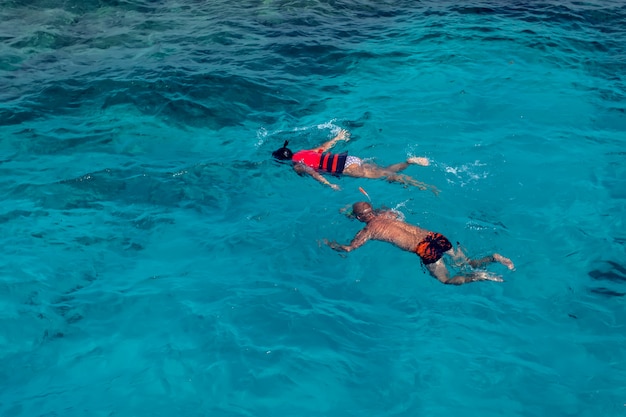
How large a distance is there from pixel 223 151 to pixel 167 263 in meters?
3.26

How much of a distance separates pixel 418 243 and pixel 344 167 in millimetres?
2312

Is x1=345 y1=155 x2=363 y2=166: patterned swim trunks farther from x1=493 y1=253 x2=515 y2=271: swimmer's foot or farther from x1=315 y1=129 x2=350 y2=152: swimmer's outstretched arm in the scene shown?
x1=493 y1=253 x2=515 y2=271: swimmer's foot

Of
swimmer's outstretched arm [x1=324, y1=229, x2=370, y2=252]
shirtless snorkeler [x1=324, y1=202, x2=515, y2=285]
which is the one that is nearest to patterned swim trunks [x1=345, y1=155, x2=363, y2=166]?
shirtless snorkeler [x1=324, y1=202, x2=515, y2=285]

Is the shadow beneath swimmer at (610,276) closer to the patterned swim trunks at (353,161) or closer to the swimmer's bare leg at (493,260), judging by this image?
the swimmer's bare leg at (493,260)

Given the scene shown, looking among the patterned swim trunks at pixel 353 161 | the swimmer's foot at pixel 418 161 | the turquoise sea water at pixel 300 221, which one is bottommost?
the turquoise sea water at pixel 300 221

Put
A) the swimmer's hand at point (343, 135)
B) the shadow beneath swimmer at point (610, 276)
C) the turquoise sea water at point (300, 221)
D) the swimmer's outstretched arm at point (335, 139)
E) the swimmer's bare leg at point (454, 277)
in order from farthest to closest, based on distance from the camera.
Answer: the swimmer's hand at point (343, 135) < the swimmer's outstretched arm at point (335, 139) < the shadow beneath swimmer at point (610, 276) < the swimmer's bare leg at point (454, 277) < the turquoise sea water at point (300, 221)

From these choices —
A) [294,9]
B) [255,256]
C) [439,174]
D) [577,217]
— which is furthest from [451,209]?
[294,9]

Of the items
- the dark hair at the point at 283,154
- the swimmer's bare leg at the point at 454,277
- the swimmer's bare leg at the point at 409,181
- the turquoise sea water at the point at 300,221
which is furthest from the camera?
the dark hair at the point at 283,154

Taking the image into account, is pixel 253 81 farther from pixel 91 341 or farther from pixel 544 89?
pixel 91 341

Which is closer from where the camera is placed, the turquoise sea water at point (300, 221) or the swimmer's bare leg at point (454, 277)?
the turquoise sea water at point (300, 221)

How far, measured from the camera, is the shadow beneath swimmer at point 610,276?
28.0 ft

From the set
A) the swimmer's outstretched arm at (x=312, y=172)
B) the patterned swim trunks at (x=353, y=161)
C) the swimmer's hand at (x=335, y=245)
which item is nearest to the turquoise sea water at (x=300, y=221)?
the swimmer's hand at (x=335, y=245)

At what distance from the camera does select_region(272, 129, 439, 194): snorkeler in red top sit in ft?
33.9

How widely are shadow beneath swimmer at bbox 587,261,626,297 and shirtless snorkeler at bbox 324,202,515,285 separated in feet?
4.40
